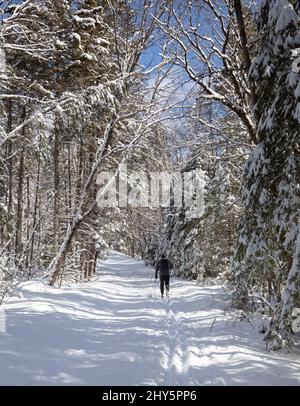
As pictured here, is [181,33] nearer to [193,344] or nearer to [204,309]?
[193,344]

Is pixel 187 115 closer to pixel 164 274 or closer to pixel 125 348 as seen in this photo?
pixel 125 348

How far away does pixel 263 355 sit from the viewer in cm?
701

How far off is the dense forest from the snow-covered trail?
717 mm

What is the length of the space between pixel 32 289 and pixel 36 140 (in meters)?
4.83

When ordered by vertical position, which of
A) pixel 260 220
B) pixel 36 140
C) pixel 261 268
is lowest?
pixel 261 268

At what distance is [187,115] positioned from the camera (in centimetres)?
880

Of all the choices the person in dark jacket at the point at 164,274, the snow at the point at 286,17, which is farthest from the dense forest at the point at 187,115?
the person in dark jacket at the point at 164,274

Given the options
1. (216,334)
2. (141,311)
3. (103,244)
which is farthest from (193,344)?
(103,244)

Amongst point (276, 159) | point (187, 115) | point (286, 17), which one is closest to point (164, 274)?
point (187, 115)

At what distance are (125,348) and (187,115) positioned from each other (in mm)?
5133

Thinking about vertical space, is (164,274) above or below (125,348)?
above

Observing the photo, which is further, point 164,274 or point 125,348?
point 164,274

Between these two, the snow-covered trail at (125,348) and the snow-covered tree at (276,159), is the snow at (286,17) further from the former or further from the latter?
the snow-covered trail at (125,348)

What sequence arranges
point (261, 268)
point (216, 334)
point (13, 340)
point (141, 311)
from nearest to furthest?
point (261, 268) → point (13, 340) → point (216, 334) → point (141, 311)
